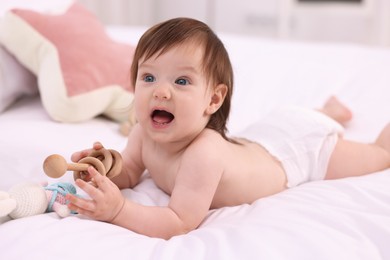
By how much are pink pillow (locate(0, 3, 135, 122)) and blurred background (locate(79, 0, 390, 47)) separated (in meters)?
1.94

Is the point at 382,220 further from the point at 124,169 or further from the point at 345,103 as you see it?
the point at 345,103

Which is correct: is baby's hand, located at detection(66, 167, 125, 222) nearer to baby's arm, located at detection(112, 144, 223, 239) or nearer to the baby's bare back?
baby's arm, located at detection(112, 144, 223, 239)

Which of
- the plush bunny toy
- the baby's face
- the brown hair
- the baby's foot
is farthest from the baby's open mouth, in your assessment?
the baby's foot

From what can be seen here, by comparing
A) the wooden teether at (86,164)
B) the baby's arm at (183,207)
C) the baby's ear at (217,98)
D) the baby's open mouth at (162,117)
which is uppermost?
the baby's ear at (217,98)

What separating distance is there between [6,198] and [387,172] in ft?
2.55

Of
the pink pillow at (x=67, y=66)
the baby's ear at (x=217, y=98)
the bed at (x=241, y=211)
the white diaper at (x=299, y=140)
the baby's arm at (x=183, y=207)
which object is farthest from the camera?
the pink pillow at (x=67, y=66)

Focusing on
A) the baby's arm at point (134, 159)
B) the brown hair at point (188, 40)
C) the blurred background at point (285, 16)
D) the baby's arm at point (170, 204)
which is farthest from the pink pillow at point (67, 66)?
the blurred background at point (285, 16)

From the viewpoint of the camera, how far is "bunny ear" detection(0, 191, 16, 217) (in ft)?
2.70

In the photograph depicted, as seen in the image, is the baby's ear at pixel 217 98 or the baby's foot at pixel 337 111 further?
the baby's foot at pixel 337 111

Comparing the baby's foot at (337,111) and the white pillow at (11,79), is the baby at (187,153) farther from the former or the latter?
the white pillow at (11,79)

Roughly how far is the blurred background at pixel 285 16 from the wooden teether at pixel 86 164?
2625mm

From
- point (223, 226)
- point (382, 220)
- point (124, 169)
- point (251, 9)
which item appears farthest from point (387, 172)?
point (251, 9)

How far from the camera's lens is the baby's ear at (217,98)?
1.05 metres

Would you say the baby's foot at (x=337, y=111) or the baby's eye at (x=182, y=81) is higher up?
the baby's eye at (x=182, y=81)
